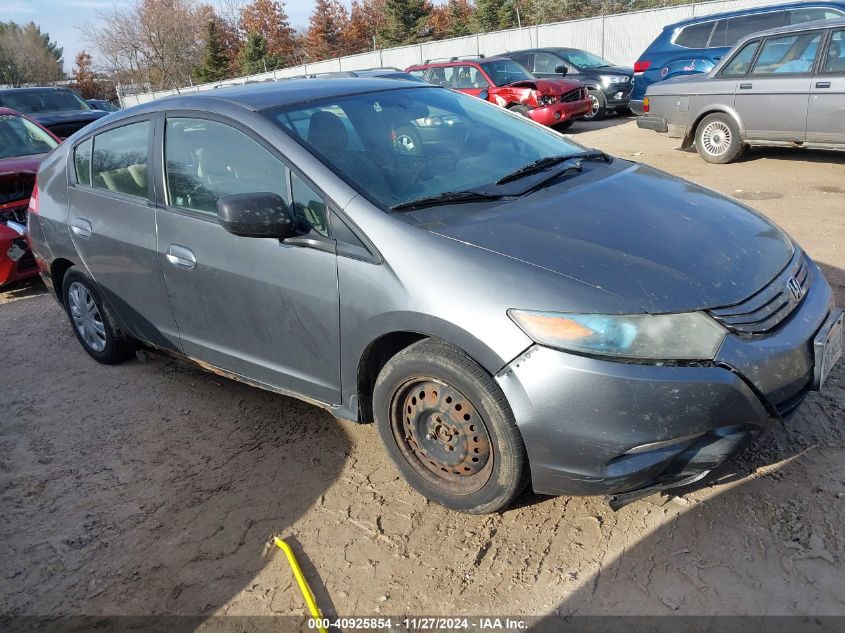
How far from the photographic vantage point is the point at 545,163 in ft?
10.9

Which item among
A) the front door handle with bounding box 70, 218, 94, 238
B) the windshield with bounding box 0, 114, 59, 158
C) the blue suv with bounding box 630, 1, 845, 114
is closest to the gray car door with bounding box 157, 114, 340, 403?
the front door handle with bounding box 70, 218, 94, 238

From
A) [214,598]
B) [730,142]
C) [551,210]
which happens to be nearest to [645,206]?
[551,210]

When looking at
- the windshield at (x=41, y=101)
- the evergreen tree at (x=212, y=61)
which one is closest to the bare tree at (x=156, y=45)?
the evergreen tree at (x=212, y=61)

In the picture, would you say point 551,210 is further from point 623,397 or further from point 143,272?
point 143,272

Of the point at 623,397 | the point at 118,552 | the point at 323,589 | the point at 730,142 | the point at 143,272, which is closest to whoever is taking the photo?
the point at 623,397

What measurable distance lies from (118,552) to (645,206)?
8.64 feet

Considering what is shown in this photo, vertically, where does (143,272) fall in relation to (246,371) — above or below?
above

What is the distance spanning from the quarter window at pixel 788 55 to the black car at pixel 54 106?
34.3 ft

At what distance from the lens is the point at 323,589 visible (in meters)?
2.47

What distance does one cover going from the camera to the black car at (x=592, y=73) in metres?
14.1

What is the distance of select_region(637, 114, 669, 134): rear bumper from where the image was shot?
912 centimetres

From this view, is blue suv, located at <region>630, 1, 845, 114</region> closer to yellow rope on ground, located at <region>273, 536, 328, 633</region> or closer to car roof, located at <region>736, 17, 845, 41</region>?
car roof, located at <region>736, 17, 845, 41</region>

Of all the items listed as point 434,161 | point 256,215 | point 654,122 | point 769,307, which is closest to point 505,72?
point 654,122

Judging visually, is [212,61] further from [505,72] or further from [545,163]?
[545,163]
